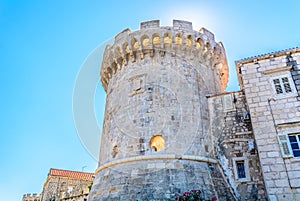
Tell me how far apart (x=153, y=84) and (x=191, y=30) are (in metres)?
3.57

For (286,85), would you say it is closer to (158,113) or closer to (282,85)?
(282,85)

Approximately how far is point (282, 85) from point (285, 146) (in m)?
2.33

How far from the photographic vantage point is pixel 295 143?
7.66 metres

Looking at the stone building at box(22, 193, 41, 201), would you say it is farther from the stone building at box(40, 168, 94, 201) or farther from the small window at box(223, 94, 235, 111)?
the small window at box(223, 94, 235, 111)

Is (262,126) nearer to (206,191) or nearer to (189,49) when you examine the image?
(206,191)

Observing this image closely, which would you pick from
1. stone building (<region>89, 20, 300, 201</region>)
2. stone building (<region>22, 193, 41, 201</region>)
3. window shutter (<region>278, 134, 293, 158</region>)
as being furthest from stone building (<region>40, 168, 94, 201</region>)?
window shutter (<region>278, 134, 293, 158</region>)

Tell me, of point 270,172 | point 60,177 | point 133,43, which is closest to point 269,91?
point 270,172

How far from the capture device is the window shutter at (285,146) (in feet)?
24.6

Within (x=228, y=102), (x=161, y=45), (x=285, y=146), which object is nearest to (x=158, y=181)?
(x=285, y=146)

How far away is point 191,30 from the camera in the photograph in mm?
11359

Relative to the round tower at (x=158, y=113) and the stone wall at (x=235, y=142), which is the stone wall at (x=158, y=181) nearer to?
the round tower at (x=158, y=113)

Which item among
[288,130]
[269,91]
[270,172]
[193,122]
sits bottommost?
[270,172]

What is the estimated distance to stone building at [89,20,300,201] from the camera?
25.5 feet

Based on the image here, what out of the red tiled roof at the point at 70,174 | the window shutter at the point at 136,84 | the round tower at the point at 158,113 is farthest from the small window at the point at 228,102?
the red tiled roof at the point at 70,174
